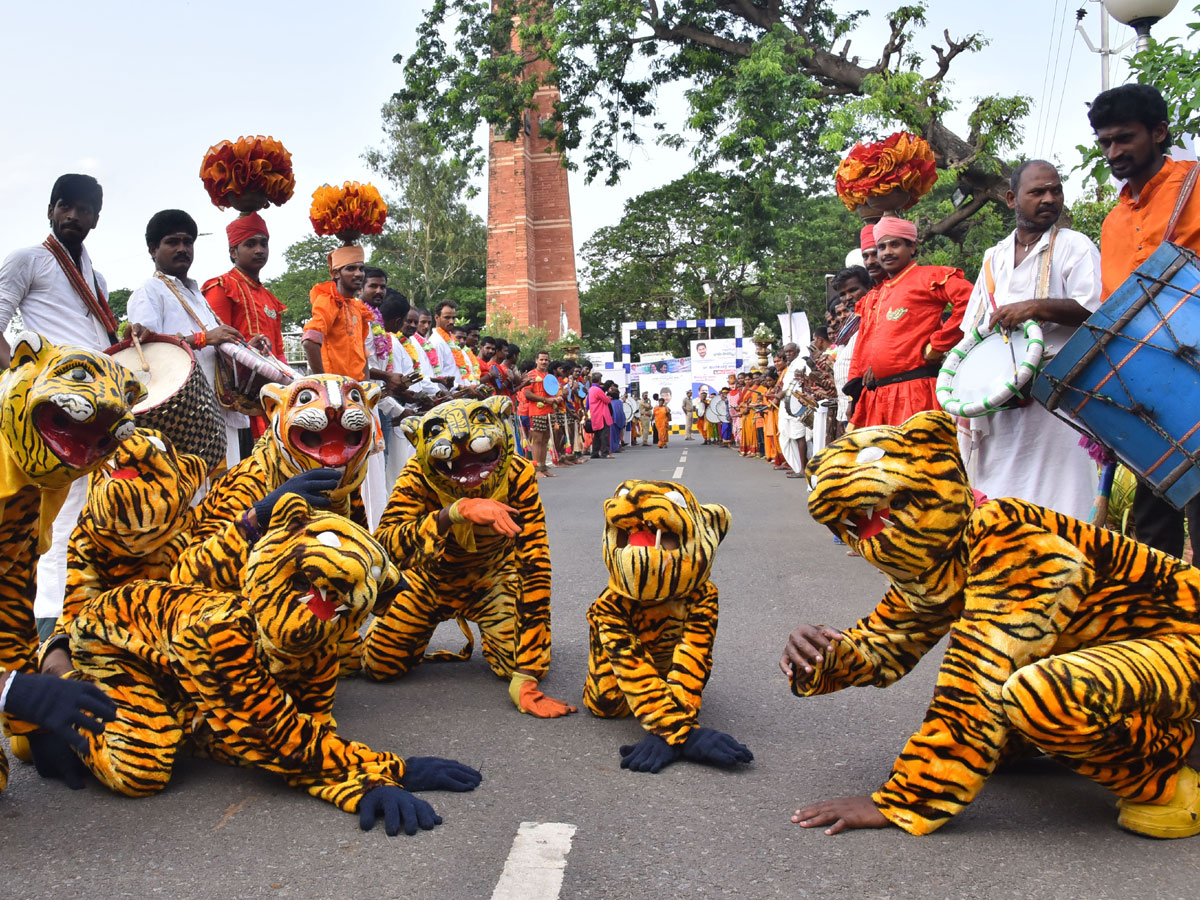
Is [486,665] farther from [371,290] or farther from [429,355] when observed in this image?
[429,355]

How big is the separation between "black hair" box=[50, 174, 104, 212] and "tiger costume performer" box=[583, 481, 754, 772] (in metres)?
3.30

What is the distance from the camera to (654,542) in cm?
375

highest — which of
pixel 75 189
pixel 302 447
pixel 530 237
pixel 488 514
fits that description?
pixel 530 237

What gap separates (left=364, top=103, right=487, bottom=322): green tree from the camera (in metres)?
51.1

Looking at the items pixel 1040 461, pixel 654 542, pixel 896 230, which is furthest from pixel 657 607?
pixel 896 230

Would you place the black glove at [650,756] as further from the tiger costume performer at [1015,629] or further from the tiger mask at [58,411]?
the tiger mask at [58,411]

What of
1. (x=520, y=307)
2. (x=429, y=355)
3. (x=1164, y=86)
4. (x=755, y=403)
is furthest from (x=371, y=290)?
(x=520, y=307)

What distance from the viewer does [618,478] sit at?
17.2 metres

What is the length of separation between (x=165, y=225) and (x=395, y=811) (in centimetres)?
402

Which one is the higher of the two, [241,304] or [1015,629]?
[241,304]

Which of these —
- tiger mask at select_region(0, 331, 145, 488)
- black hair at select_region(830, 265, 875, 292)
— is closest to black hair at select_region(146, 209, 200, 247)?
tiger mask at select_region(0, 331, 145, 488)

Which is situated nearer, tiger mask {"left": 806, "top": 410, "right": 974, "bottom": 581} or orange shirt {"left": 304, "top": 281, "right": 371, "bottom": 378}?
tiger mask {"left": 806, "top": 410, "right": 974, "bottom": 581}

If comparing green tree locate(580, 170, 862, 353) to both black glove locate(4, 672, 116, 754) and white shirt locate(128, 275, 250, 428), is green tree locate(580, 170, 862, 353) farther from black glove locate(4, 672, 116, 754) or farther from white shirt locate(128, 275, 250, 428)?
black glove locate(4, 672, 116, 754)

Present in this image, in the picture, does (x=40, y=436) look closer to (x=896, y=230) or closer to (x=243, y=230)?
(x=243, y=230)
